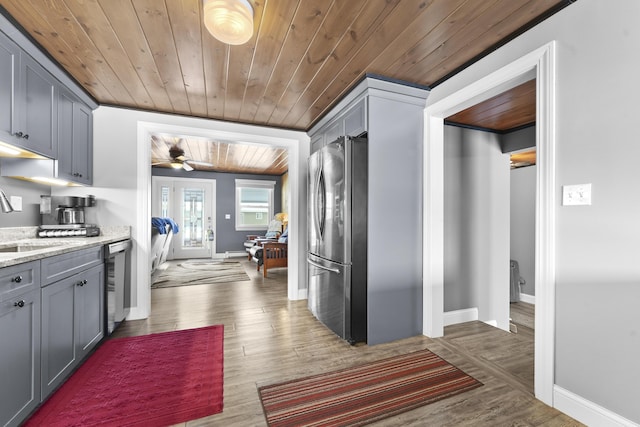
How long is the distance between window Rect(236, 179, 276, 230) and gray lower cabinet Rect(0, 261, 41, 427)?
628 centimetres

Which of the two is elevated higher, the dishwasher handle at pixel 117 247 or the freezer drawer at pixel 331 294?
the dishwasher handle at pixel 117 247

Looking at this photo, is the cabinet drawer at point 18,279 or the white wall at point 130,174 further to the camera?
the white wall at point 130,174

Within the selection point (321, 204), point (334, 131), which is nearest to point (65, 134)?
point (321, 204)

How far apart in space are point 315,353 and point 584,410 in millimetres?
1698

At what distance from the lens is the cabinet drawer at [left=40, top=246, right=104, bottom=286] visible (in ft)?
5.15

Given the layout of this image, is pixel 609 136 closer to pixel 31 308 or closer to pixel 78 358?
pixel 31 308

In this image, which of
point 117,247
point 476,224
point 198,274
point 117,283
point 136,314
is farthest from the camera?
point 198,274

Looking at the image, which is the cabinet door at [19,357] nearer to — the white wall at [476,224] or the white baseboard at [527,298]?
the white wall at [476,224]

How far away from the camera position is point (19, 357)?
4.42 feet

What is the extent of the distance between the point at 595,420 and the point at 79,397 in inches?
118

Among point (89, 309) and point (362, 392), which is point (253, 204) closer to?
point (89, 309)

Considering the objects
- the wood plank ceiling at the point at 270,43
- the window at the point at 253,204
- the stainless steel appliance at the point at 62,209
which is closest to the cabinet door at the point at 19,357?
the stainless steel appliance at the point at 62,209

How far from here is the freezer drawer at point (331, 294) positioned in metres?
2.42

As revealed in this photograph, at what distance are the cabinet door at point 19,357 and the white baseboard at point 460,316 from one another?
10.9 ft
